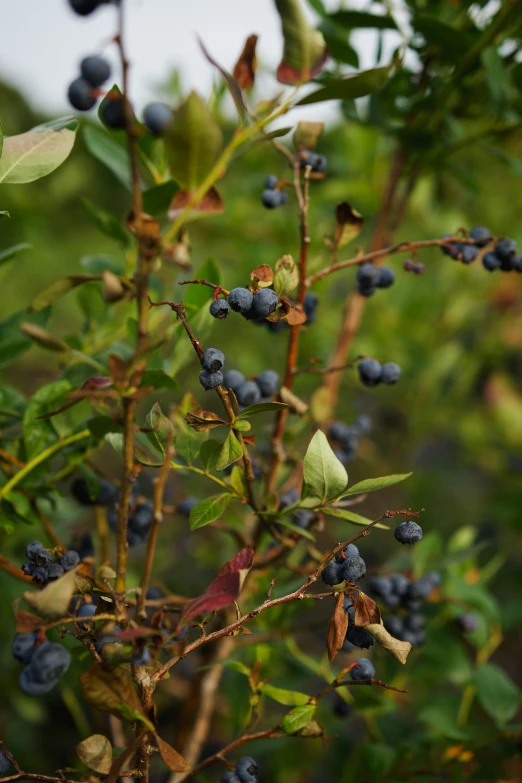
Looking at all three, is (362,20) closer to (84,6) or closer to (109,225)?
(109,225)

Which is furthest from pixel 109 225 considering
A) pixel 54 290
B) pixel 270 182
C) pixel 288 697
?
pixel 288 697

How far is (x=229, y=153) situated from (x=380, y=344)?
1.11 meters

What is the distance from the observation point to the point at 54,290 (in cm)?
44

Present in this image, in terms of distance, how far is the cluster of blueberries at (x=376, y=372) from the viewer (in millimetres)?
669

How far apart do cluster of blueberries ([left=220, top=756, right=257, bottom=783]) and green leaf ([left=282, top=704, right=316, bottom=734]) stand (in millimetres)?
52

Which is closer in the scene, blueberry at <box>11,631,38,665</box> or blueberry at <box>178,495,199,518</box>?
blueberry at <box>11,631,38,665</box>

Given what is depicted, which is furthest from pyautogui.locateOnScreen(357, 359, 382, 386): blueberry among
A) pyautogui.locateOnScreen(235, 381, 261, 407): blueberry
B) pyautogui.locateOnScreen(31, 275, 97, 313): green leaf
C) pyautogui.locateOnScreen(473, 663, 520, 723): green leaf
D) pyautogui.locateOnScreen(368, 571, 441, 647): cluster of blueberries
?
pyautogui.locateOnScreen(473, 663, 520, 723): green leaf

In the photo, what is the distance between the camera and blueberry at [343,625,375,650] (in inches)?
19.2

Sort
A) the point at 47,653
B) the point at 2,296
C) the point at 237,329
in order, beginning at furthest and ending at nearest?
1. the point at 2,296
2. the point at 237,329
3. the point at 47,653

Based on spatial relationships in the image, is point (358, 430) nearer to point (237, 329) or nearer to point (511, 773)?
point (511, 773)

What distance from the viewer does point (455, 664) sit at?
867 mm

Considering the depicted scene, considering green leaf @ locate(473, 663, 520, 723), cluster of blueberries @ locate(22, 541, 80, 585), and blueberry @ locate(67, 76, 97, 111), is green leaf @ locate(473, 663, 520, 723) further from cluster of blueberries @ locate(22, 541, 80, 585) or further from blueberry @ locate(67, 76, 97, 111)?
blueberry @ locate(67, 76, 97, 111)

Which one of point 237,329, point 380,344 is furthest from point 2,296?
point 380,344

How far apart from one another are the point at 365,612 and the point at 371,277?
0.35m
